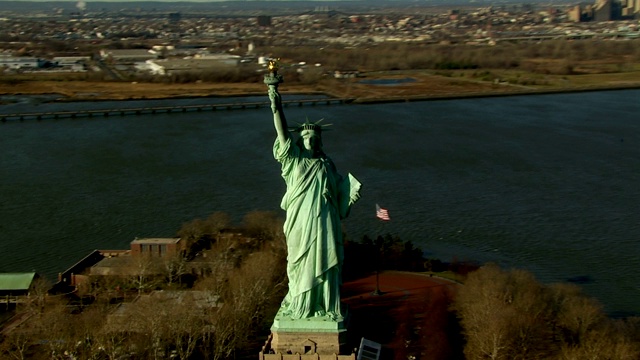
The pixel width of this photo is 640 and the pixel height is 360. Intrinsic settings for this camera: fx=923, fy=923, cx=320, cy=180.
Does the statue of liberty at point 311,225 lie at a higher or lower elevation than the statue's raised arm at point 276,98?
lower

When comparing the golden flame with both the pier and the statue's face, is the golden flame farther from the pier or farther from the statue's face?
the pier

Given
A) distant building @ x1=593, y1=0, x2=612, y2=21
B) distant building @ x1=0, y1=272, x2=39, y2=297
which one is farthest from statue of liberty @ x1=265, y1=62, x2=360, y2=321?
distant building @ x1=593, y1=0, x2=612, y2=21

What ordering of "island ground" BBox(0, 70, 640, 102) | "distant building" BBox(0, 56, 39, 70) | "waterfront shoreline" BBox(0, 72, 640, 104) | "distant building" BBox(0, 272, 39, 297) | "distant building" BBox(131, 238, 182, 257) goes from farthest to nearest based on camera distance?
1. "distant building" BBox(0, 56, 39, 70)
2. "island ground" BBox(0, 70, 640, 102)
3. "waterfront shoreline" BBox(0, 72, 640, 104)
4. "distant building" BBox(131, 238, 182, 257)
5. "distant building" BBox(0, 272, 39, 297)

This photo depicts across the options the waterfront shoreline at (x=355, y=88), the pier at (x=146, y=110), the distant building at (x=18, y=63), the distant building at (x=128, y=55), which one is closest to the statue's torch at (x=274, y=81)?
the pier at (x=146, y=110)

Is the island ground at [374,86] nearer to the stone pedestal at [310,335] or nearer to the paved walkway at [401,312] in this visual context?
the paved walkway at [401,312]

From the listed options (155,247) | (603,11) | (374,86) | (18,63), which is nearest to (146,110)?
(374,86)

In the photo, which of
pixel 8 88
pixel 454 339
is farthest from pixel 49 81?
pixel 454 339
